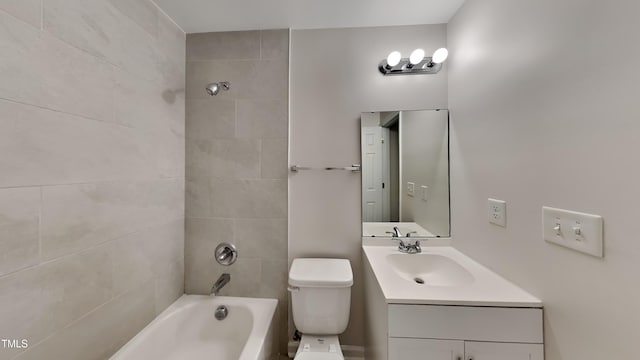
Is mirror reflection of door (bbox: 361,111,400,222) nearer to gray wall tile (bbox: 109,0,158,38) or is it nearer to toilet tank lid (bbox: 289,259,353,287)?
toilet tank lid (bbox: 289,259,353,287)

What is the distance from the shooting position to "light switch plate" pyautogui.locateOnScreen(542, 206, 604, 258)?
73 centimetres

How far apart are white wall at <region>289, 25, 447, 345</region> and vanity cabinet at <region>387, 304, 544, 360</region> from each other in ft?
2.46

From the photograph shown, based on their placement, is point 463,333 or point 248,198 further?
point 248,198

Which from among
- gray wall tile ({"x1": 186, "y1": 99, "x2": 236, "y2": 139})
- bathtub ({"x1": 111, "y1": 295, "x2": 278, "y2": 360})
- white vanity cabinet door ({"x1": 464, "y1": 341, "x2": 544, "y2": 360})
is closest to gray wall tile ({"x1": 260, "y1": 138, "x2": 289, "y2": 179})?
gray wall tile ({"x1": 186, "y1": 99, "x2": 236, "y2": 139})

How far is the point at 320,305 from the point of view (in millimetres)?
1427

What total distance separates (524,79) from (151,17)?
6.35ft

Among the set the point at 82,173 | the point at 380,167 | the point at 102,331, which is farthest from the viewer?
the point at 380,167

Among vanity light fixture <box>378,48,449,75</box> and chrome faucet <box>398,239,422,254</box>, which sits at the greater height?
vanity light fixture <box>378,48,449,75</box>

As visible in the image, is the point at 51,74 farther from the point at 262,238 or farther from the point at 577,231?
the point at 577,231

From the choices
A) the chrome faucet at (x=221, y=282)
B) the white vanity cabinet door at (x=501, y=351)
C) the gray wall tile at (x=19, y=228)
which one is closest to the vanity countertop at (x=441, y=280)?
the white vanity cabinet door at (x=501, y=351)

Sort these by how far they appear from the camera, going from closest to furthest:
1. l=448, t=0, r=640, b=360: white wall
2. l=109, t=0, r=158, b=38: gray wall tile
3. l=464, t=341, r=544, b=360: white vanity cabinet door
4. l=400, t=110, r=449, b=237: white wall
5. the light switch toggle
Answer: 1. l=448, t=0, r=640, b=360: white wall
2. the light switch toggle
3. l=464, t=341, r=544, b=360: white vanity cabinet door
4. l=109, t=0, r=158, b=38: gray wall tile
5. l=400, t=110, r=449, b=237: white wall

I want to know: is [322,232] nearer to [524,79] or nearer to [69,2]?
[524,79]

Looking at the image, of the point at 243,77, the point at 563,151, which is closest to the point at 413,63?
the point at 563,151

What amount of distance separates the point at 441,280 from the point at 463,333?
490 millimetres
